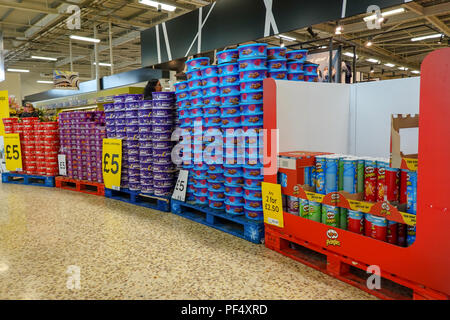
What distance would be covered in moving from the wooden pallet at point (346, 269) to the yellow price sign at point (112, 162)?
9.89ft

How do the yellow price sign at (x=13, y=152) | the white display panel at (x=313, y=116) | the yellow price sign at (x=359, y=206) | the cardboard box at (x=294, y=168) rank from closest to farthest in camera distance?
the yellow price sign at (x=359, y=206) → the cardboard box at (x=294, y=168) → the white display panel at (x=313, y=116) → the yellow price sign at (x=13, y=152)

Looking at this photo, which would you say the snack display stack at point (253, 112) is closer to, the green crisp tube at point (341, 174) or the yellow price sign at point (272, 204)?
the yellow price sign at point (272, 204)

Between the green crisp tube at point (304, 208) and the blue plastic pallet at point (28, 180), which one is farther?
the blue plastic pallet at point (28, 180)

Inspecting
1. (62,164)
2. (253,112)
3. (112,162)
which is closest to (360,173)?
(253,112)

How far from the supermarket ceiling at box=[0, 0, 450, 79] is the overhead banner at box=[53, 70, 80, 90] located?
1897 mm

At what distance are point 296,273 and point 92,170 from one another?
452 cm

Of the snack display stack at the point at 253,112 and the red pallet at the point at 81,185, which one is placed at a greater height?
the snack display stack at the point at 253,112

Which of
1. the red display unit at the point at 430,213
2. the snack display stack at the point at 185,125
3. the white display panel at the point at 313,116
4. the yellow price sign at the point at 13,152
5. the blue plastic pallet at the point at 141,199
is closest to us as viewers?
the red display unit at the point at 430,213

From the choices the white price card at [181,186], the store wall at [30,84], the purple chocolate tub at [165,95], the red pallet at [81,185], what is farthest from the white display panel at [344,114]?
the store wall at [30,84]

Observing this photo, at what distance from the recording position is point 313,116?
10.9ft

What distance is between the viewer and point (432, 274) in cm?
183

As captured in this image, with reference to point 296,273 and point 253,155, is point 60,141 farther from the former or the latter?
point 296,273

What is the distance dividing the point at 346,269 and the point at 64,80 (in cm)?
1133

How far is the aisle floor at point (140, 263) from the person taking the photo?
2301mm
